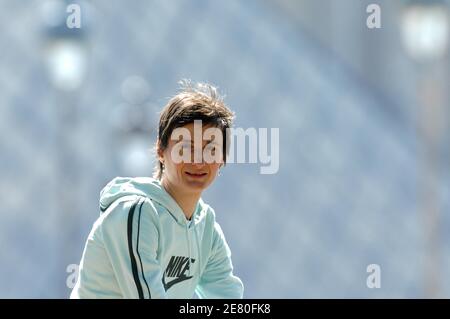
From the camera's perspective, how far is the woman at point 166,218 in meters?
2.06

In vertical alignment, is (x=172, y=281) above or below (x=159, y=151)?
below

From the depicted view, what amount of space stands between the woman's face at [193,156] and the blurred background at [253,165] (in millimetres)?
10977

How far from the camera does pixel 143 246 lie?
2059 mm

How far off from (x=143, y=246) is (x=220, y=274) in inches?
14.3

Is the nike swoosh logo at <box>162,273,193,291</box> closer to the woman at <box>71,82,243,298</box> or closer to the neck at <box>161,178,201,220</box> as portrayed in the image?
the woman at <box>71,82,243,298</box>

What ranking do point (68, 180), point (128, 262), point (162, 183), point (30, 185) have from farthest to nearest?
point (30, 185)
point (68, 180)
point (162, 183)
point (128, 262)

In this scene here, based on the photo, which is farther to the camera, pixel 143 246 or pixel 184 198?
pixel 184 198

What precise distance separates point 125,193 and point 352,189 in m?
14.0

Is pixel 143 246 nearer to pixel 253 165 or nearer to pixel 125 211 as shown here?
pixel 125 211

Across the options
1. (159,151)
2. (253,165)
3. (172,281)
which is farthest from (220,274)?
(253,165)

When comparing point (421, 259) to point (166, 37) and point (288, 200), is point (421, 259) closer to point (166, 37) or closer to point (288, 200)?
point (288, 200)

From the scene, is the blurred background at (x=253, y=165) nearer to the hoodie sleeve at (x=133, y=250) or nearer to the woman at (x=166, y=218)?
the woman at (x=166, y=218)

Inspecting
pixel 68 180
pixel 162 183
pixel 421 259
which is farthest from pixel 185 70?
pixel 162 183

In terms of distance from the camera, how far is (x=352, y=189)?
52.6 ft
